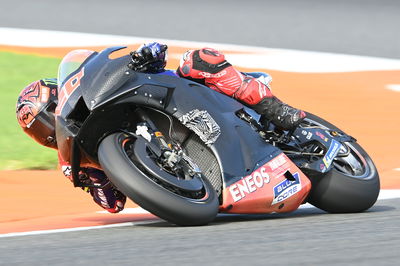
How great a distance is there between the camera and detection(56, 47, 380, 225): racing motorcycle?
542cm

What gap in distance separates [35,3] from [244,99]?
1517 centimetres

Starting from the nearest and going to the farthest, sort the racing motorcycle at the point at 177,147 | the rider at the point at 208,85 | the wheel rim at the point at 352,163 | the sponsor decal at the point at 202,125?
the racing motorcycle at the point at 177,147 → the sponsor decal at the point at 202,125 → the rider at the point at 208,85 → the wheel rim at the point at 352,163

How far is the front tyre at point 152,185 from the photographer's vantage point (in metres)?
5.29

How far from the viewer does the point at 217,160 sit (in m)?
5.81

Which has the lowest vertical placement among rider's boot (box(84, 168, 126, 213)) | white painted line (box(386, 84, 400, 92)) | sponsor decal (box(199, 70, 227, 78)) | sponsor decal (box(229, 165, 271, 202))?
white painted line (box(386, 84, 400, 92))

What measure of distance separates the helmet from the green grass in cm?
397

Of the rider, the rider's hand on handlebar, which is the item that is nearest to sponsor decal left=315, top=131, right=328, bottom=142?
the rider

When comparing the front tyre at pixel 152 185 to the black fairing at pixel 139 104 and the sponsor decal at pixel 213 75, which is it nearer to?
the black fairing at pixel 139 104

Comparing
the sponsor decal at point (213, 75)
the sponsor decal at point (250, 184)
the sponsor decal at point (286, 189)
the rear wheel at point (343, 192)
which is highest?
the sponsor decal at point (213, 75)

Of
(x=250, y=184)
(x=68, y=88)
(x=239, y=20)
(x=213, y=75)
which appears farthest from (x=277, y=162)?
(x=239, y=20)

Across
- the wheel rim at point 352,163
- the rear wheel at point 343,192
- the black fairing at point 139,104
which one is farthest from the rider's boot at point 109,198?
the wheel rim at point 352,163

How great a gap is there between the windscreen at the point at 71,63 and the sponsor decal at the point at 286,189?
1.54 m

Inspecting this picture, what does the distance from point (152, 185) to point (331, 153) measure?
167 cm

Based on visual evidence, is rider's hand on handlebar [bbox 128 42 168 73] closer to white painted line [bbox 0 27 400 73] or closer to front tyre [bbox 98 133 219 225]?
front tyre [bbox 98 133 219 225]
